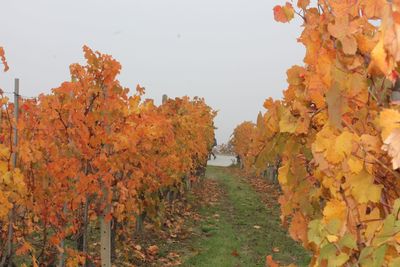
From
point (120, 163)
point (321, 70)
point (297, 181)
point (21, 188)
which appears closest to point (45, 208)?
point (21, 188)

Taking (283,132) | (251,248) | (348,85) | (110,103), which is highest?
(110,103)

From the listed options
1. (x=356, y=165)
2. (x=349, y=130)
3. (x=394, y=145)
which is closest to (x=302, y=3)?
(x=349, y=130)

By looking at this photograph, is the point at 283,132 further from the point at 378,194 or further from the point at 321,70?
the point at 378,194

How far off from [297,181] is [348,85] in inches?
25.1

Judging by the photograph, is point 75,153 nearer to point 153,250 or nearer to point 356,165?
point 356,165

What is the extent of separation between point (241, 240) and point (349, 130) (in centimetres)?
858

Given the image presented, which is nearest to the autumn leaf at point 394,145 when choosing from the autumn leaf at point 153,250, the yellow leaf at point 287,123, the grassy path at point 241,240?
the yellow leaf at point 287,123

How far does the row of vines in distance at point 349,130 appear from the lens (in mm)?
1026

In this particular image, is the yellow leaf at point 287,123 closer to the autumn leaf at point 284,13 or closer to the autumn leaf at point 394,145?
the autumn leaf at point 284,13

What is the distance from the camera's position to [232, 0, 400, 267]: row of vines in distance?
103 centimetres

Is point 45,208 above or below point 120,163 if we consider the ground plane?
below

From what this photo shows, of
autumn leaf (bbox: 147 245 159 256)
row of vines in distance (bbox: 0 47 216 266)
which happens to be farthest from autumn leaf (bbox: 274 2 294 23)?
autumn leaf (bbox: 147 245 159 256)

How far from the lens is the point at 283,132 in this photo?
5.90 feet

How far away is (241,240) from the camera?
9.63 metres
